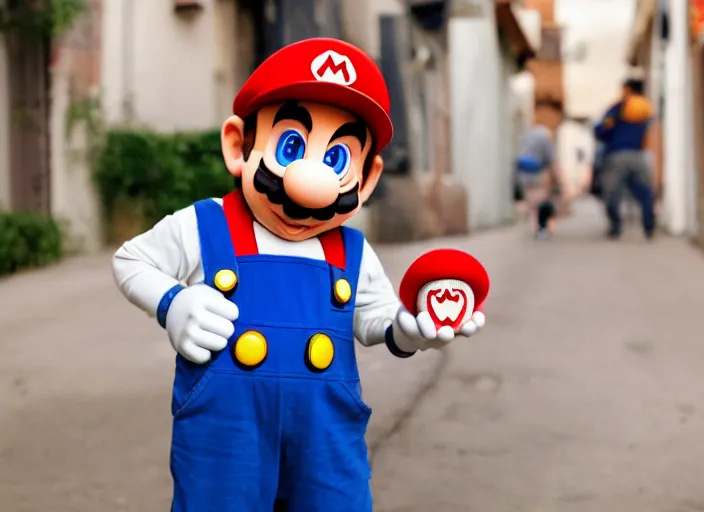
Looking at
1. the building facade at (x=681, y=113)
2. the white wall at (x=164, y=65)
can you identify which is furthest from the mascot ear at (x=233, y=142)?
the building facade at (x=681, y=113)

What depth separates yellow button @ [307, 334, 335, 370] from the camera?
179 centimetres

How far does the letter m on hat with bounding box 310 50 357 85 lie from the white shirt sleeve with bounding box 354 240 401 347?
0.36m

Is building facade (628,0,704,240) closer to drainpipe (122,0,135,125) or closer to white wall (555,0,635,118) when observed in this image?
drainpipe (122,0,135,125)

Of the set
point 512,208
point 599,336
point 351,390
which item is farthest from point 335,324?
point 512,208

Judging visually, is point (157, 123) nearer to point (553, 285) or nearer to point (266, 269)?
point (553, 285)

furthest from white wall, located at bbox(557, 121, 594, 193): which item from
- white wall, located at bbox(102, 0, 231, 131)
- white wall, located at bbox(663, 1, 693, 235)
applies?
white wall, located at bbox(102, 0, 231, 131)

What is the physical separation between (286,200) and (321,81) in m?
0.24

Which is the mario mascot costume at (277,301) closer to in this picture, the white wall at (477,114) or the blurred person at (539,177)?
the blurred person at (539,177)

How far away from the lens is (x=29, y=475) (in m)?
2.83

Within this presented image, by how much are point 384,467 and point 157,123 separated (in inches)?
290

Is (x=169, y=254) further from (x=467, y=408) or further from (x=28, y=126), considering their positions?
(x=28, y=126)

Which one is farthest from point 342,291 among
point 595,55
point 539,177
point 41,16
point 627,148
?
point 595,55

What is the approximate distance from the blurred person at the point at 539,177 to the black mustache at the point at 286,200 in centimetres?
938

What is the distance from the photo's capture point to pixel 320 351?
1.80 m
